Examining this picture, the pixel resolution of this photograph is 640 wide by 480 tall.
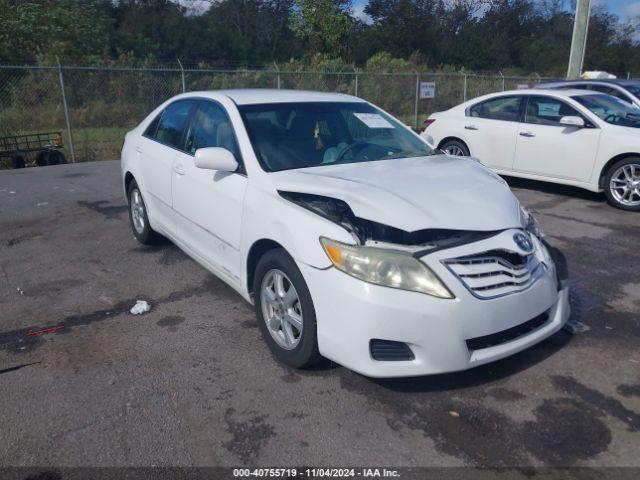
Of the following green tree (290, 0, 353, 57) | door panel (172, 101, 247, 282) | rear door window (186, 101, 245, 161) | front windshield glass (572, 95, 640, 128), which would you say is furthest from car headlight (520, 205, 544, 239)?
green tree (290, 0, 353, 57)

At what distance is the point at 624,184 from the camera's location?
23.9 feet

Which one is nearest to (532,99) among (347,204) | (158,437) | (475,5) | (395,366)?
(347,204)

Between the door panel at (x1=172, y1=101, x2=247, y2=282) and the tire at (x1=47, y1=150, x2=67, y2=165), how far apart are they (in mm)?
8510

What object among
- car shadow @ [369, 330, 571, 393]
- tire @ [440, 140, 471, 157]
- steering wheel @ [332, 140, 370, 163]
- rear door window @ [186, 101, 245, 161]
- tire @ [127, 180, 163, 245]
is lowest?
car shadow @ [369, 330, 571, 393]

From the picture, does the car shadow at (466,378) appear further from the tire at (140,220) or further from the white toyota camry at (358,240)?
the tire at (140,220)

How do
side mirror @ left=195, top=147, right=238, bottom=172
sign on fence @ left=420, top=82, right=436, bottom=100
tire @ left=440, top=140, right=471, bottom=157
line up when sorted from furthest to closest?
sign on fence @ left=420, top=82, right=436, bottom=100 → tire @ left=440, top=140, right=471, bottom=157 → side mirror @ left=195, top=147, right=238, bottom=172

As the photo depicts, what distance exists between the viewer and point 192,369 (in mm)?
3455

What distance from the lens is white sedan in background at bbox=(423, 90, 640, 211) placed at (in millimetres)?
7270

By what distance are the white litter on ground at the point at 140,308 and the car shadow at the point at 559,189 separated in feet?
21.3

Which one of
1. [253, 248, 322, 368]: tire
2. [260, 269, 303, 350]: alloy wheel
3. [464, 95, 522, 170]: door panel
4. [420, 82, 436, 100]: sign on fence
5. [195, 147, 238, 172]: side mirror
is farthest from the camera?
[420, 82, 436, 100]: sign on fence

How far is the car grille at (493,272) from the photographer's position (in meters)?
2.90

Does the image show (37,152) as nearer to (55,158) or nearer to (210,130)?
(55,158)

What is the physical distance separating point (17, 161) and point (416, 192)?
10.6m

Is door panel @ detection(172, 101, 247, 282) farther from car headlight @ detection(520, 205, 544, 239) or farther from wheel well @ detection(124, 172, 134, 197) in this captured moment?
car headlight @ detection(520, 205, 544, 239)
